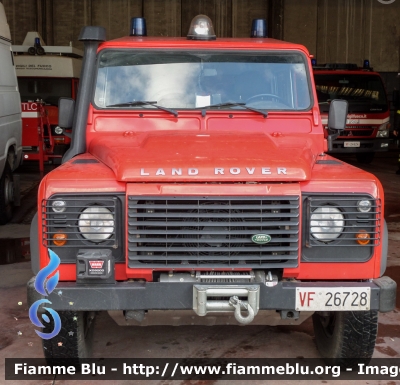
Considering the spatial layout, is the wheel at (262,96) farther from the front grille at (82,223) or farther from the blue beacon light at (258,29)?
the front grille at (82,223)

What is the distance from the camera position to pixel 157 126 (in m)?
4.88

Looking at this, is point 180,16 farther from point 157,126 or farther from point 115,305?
point 115,305

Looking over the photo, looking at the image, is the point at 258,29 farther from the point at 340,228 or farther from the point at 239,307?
the point at 239,307

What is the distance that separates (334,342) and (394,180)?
10.1m

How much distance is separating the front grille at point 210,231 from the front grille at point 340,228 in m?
0.10

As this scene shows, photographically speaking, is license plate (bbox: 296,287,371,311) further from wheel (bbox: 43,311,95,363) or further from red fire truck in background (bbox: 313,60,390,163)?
red fire truck in background (bbox: 313,60,390,163)

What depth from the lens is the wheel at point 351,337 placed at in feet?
13.3

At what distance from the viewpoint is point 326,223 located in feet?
12.5

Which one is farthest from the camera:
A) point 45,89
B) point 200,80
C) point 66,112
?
point 45,89

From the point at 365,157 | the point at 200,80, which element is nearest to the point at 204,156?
the point at 200,80

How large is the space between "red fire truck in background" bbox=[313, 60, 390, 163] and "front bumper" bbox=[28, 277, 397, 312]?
39.3 ft

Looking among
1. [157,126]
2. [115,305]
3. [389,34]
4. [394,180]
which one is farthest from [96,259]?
[389,34]

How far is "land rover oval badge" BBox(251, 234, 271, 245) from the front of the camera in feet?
12.2

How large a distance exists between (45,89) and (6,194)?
6.62 m
